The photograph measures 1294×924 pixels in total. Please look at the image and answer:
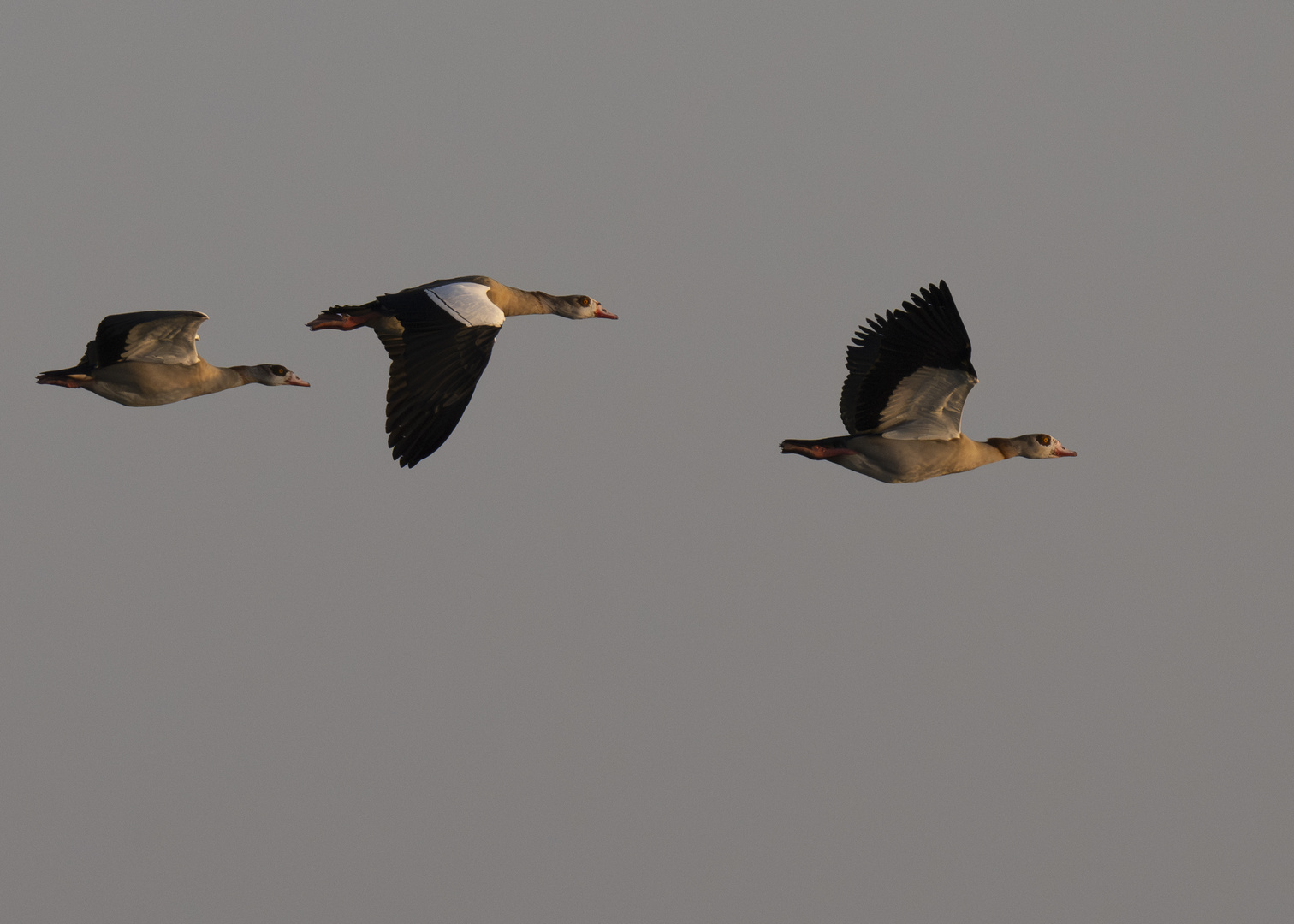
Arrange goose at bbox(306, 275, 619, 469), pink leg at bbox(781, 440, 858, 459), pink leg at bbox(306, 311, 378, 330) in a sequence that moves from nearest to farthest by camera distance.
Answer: goose at bbox(306, 275, 619, 469)
pink leg at bbox(781, 440, 858, 459)
pink leg at bbox(306, 311, 378, 330)

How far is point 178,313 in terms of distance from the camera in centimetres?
2053

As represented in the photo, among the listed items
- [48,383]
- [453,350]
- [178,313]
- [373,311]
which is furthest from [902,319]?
[48,383]

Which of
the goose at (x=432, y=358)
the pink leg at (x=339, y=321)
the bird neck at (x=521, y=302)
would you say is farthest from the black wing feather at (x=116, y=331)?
the bird neck at (x=521, y=302)

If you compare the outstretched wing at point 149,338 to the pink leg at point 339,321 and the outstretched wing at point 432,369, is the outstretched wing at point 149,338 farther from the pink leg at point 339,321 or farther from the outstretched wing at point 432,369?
the outstretched wing at point 432,369

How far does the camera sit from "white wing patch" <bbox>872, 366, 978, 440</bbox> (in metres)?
19.7

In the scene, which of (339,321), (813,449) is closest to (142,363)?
(339,321)

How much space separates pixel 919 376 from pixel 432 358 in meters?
5.24

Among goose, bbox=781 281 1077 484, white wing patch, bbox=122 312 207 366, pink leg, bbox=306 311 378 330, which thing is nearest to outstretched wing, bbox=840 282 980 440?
goose, bbox=781 281 1077 484

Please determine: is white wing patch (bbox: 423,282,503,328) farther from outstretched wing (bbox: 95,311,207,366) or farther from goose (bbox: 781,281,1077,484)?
goose (bbox: 781,281,1077,484)

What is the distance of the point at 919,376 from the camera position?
19.7 meters

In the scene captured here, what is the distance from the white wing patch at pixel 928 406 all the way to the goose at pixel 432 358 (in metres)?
4.46

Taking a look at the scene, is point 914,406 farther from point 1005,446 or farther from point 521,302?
point 521,302

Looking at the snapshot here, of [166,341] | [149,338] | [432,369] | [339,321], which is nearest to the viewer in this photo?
[432,369]

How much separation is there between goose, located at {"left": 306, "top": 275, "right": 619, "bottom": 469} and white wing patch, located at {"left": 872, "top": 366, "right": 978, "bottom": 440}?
14.6ft
